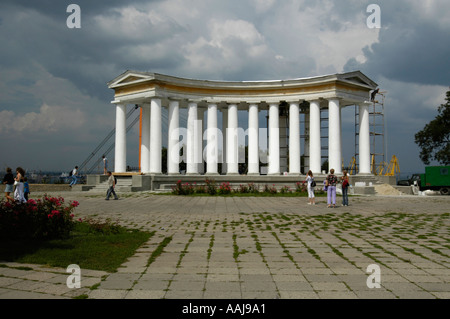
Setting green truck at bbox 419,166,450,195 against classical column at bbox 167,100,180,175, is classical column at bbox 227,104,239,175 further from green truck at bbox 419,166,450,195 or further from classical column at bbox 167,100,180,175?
green truck at bbox 419,166,450,195

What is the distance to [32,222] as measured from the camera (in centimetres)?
919

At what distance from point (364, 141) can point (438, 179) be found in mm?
8309

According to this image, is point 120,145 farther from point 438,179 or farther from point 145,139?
point 438,179

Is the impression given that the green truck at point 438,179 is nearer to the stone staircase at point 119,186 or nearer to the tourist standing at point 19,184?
the stone staircase at point 119,186

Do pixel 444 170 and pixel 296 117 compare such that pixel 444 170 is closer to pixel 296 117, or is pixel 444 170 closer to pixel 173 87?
pixel 296 117

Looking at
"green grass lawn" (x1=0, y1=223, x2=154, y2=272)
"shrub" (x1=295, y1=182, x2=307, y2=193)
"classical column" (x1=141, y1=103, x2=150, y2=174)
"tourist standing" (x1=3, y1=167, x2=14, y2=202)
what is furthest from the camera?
"classical column" (x1=141, y1=103, x2=150, y2=174)

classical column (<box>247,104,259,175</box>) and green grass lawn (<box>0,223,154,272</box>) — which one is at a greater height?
classical column (<box>247,104,259,175</box>)

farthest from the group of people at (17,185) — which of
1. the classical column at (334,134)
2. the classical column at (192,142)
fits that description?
the classical column at (334,134)

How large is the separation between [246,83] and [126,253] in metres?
29.6

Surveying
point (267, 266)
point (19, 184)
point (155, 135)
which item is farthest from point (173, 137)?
point (267, 266)

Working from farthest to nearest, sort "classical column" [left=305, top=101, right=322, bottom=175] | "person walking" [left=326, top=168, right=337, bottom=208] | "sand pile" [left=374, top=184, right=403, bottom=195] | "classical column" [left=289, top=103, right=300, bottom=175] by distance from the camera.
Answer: "classical column" [left=289, top=103, right=300, bottom=175]
"classical column" [left=305, top=101, right=322, bottom=175]
"sand pile" [left=374, top=184, right=403, bottom=195]
"person walking" [left=326, top=168, right=337, bottom=208]

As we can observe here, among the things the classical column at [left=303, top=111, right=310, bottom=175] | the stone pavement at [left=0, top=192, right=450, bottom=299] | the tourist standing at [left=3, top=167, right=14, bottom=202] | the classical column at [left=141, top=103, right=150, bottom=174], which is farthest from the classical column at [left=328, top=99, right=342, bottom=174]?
the tourist standing at [left=3, top=167, right=14, bottom=202]

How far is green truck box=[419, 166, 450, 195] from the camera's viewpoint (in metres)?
35.2
